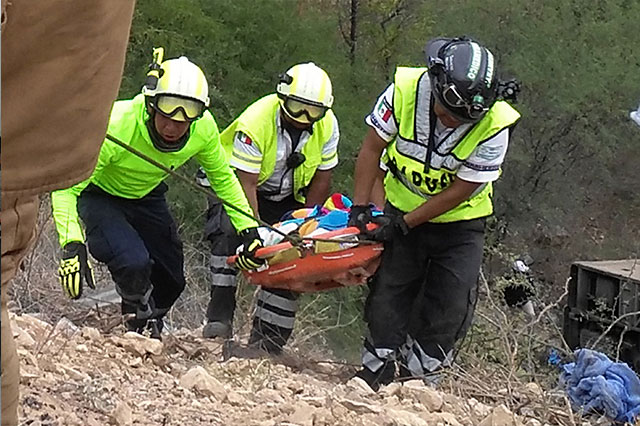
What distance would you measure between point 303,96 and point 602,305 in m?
5.67

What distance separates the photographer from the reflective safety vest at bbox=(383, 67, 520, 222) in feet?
15.8

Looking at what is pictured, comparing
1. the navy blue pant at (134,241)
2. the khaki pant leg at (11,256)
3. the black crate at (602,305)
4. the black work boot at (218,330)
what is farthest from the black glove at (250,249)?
the black crate at (602,305)

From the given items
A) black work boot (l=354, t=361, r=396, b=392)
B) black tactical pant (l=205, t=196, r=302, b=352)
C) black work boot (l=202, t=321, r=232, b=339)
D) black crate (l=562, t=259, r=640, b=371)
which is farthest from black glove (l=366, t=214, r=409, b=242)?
black crate (l=562, t=259, r=640, b=371)

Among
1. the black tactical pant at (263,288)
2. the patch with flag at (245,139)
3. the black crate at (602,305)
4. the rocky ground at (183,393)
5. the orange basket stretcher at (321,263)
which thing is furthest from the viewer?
the black crate at (602,305)

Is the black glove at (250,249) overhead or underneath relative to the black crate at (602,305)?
overhead

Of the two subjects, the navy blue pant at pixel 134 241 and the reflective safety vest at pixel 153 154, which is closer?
the reflective safety vest at pixel 153 154

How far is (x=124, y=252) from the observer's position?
5.18m

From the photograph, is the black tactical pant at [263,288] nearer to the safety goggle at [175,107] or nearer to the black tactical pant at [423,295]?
the black tactical pant at [423,295]

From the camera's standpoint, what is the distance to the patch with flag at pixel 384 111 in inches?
197

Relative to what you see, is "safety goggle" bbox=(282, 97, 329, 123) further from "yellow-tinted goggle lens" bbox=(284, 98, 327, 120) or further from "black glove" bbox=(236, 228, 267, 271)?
"black glove" bbox=(236, 228, 267, 271)

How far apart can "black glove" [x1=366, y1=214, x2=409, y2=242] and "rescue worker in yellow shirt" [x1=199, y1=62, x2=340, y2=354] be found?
825 millimetres

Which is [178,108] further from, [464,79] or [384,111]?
[464,79]

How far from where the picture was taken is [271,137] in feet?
18.3

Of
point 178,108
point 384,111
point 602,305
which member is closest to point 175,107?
point 178,108
